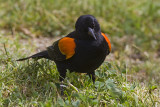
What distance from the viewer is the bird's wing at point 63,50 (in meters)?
3.63

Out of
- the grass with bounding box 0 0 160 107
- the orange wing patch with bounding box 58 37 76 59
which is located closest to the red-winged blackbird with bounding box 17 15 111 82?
the orange wing patch with bounding box 58 37 76 59

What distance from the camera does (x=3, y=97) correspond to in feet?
10.9

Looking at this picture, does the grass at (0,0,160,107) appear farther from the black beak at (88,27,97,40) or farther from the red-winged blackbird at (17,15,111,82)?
the black beak at (88,27,97,40)

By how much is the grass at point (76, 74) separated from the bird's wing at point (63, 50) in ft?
0.81

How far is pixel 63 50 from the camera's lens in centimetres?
378

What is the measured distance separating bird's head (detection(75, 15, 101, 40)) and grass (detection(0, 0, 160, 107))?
607 millimetres

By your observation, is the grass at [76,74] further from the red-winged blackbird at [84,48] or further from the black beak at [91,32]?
the black beak at [91,32]

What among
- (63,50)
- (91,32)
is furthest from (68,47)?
(91,32)

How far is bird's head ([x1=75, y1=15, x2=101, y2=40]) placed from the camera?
355 centimetres

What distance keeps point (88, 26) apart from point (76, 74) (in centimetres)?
86

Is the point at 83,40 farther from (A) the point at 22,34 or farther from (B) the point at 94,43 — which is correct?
(A) the point at 22,34

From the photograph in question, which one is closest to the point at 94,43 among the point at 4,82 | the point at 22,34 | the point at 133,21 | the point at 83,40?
the point at 83,40

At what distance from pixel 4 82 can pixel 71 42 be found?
1002 mm

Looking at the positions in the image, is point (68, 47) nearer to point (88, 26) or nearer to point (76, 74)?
point (88, 26)
